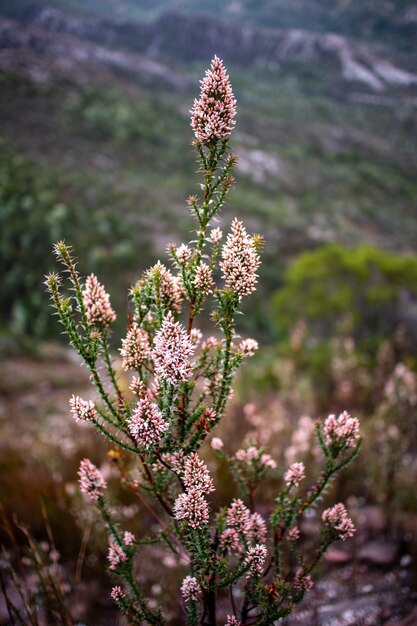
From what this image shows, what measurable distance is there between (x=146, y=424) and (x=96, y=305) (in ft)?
1.82

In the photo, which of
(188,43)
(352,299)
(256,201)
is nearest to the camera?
(352,299)

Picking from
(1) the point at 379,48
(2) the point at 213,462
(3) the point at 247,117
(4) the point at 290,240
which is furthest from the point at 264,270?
(3) the point at 247,117

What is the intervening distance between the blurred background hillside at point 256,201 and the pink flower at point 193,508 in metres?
1.62

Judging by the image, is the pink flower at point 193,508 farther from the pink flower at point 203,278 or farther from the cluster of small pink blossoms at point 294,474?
the pink flower at point 203,278

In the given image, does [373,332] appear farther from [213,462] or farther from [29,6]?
[29,6]

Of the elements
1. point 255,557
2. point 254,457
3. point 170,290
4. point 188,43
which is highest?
point 188,43

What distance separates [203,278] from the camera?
1447 millimetres

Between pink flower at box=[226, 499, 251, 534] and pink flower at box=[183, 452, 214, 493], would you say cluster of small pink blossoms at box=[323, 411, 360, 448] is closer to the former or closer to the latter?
pink flower at box=[226, 499, 251, 534]

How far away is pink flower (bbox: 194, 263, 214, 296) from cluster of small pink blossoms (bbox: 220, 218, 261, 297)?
3.0 inches

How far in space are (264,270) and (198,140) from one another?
21554mm

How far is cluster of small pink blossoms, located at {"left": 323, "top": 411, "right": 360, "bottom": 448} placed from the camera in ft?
5.10

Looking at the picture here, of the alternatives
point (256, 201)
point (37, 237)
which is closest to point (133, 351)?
point (37, 237)

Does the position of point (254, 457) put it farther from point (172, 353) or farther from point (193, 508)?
point (172, 353)

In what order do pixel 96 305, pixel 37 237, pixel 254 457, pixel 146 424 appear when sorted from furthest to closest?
1. pixel 37 237
2. pixel 254 457
3. pixel 96 305
4. pixel 146 424
